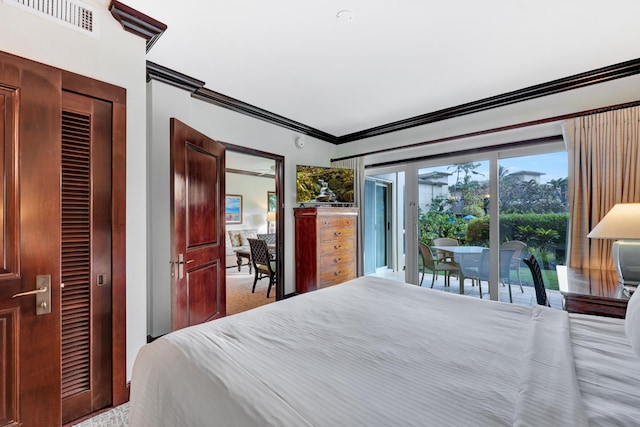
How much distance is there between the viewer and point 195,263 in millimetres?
2520

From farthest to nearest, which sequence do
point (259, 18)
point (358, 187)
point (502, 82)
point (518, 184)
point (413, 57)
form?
point (358, 187) → point (518, 184) → point (502, 82) → point (413, 57) → point (259, 18)

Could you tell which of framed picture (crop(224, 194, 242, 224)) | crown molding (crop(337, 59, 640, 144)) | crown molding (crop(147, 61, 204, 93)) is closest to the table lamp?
crown molding (crop(337, 59, 640, 144))

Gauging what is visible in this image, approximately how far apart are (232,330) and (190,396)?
0.39m

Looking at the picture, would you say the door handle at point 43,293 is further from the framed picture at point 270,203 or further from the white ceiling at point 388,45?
the framed picture at point 270,203

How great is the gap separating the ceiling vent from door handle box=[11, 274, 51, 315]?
1480mm

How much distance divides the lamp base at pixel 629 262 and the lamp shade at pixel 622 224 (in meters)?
0.18

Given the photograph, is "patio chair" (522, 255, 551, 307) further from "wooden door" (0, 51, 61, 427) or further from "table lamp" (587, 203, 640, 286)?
"wooden door" (0, 51, 61, 427)

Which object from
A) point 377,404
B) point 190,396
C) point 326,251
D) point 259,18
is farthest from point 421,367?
point 326,251

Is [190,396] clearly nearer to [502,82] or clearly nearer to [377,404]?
[377,404]

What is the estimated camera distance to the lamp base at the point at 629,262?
1.91 metres

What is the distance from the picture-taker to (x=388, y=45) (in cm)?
225

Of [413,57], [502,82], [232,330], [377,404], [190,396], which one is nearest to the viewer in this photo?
[377,404]

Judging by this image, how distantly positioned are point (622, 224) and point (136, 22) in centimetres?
353

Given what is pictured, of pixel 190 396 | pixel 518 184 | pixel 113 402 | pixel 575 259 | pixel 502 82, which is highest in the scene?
pixel 502 82
